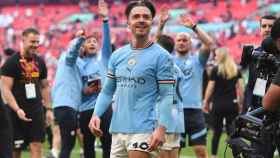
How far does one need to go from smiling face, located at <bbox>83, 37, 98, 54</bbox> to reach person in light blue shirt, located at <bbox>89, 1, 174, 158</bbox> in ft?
10.8

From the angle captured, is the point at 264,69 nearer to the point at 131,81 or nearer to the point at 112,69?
the point at 131,81

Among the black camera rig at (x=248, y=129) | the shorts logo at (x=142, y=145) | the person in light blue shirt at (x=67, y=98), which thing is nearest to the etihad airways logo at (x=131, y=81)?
the shorts logo at (x=142, y=145)

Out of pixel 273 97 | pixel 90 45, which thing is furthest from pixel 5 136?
pixel 273 97

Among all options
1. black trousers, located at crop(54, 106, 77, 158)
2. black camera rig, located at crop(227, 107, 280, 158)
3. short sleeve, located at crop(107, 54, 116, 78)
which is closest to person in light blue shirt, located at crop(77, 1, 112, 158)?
black trousers, located at crop(54, 106, 77, 158)

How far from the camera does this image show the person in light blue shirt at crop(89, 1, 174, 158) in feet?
18.9

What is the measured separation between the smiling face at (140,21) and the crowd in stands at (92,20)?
20.0 metres

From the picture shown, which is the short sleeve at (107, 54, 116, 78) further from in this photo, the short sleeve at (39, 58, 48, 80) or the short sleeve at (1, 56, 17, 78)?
the short sleeve at (39, 58, 48, 80)

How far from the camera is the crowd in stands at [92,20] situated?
28344 millimetres

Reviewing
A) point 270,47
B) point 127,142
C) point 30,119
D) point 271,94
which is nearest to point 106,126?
point 30,119

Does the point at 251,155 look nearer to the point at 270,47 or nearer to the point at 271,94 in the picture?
the point at 271,94

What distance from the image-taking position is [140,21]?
5840mm

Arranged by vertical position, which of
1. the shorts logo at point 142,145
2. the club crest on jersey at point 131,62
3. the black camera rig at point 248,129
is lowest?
the shorts logo at point 142,145

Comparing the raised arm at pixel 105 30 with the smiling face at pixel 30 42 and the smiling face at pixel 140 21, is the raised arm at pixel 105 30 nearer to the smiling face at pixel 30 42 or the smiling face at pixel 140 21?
the smiling face at pixel 30 42

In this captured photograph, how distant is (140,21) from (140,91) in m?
0.59
